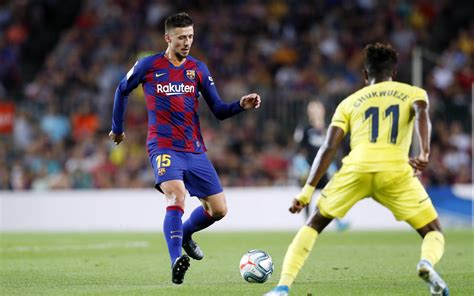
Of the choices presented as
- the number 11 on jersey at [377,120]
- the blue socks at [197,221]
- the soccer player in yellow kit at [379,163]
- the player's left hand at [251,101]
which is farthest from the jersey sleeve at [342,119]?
the blue socks at [197,221]

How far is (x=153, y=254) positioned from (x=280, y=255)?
1.77m

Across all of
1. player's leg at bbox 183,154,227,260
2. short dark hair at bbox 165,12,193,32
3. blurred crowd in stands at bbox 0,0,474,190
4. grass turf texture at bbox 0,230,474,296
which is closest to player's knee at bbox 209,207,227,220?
player's leg at bbox 183,154,227,260

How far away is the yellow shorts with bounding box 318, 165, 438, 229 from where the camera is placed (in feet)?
24.9

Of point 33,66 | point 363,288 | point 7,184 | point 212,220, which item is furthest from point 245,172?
point 363,288

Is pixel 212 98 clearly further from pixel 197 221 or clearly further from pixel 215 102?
pixel 197 221

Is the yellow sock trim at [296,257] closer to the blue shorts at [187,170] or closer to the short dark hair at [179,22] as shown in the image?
the blue shorts at [187,170]

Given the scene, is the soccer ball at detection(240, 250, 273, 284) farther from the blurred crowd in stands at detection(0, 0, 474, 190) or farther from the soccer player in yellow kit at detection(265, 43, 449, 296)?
the blurred crowd in stands at detection(0, 0, 474, 190)

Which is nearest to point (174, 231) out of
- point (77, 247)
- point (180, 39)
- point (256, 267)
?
point (256, 267)

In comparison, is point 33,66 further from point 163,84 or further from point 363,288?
point 363,288

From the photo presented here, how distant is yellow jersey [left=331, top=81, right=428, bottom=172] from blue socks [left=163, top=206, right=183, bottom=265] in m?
2.33

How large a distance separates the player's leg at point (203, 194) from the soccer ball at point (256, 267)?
2.62 feet

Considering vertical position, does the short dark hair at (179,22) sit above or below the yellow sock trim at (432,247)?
above

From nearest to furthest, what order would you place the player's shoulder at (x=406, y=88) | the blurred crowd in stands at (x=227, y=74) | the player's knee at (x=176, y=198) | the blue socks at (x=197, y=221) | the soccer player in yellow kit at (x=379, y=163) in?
the soccer player in yellow kit at (x=379, y=163), the player's shoulder at (x=406, y=88), the player's knee at (x=176, y=198), the blue socks at (x=197, y=221), the blurred crowd in stands at (x=227, y=74)

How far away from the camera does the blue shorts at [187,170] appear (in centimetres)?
966
